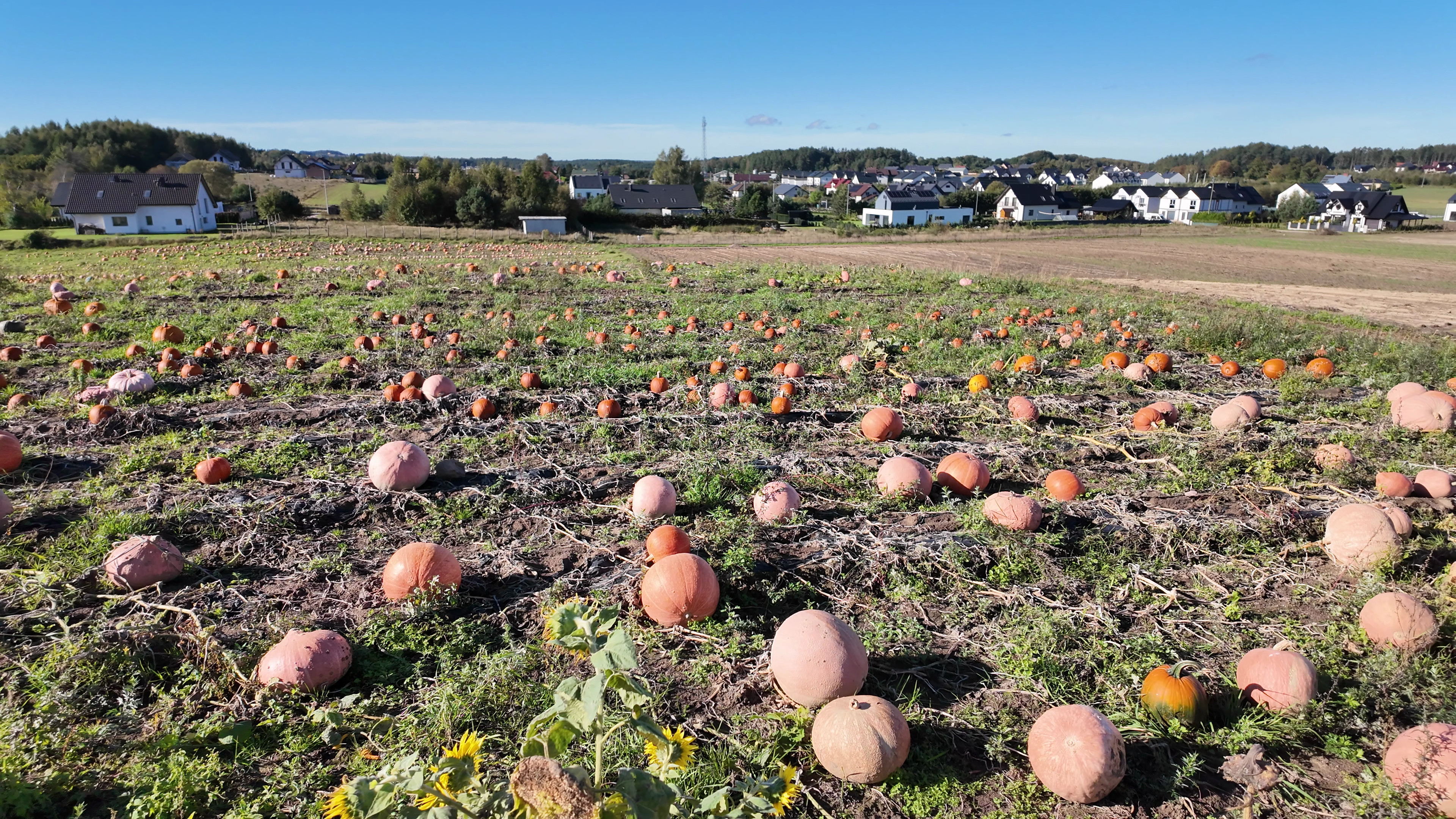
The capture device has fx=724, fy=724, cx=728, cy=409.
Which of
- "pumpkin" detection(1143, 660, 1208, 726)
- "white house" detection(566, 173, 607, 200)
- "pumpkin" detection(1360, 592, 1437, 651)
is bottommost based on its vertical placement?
"pumpkin" detection(1143, 660, 1208, 726)

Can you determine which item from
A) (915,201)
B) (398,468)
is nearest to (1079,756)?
(398,468)

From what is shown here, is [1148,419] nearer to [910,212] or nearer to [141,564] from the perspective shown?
[141,564]

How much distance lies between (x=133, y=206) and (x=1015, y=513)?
219ft

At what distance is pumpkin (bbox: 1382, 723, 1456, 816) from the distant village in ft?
178

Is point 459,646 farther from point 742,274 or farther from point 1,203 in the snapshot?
point 1,203

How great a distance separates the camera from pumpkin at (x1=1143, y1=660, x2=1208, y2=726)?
385 cm

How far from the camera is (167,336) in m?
12.3

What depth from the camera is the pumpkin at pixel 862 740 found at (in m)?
3.46

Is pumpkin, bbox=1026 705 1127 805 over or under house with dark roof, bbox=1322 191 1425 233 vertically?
under

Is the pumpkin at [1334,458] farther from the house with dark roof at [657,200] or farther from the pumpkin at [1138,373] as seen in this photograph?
the house with dark roof at [657,200]

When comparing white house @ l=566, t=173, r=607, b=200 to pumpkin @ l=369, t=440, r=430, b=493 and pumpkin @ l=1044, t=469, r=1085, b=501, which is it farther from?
pumpkin @ l=1044, t=469, r=1085, b=501

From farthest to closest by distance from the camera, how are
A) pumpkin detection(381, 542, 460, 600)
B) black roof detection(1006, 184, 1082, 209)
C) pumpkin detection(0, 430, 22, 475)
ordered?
black roof detection(1006, 184, 1082, 209)
pumpkin detection(0, 430, 22, 475)
pumpkin detection(381, 542, 460, 600)

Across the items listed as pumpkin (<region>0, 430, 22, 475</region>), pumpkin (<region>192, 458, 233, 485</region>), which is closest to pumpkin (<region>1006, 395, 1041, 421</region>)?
pumpkin (<region>192, 458, 233, 485</region>)

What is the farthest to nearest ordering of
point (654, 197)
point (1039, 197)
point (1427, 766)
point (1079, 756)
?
1. point (1039, 197)
2. point (654, 197)
3. point (1079, 756)
4. point (1427, 766)
